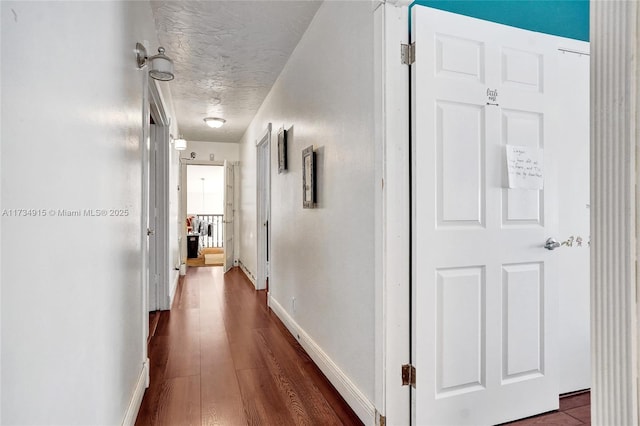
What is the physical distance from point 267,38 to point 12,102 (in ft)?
8.19

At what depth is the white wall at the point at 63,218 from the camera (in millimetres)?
858

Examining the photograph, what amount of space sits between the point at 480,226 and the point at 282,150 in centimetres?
218

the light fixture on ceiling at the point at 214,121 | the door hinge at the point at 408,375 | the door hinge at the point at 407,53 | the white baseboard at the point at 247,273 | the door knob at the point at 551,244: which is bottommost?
the white baseboard at the point at 247,273

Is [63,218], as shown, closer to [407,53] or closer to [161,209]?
[407,53]

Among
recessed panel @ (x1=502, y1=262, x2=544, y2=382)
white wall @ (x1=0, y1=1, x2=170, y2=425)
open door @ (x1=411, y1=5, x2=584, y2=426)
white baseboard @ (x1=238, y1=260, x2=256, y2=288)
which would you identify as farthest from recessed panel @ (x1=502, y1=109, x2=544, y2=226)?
white baseboard @ (x1=238, y1=260, x2=256, y2=288)

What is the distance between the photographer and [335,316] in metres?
2.34

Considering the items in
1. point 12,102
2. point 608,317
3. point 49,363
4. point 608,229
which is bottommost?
point 49,363

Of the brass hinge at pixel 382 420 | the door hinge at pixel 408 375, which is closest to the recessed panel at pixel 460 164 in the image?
the door hinge at pixel 408 375

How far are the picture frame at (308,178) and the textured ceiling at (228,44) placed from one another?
0.97 metres

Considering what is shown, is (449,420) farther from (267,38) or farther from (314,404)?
(267,38)

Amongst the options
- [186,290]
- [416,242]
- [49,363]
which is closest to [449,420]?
[416,242]

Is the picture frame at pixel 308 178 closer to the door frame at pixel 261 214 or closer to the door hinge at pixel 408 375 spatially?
the door hinge at pixel 408 375

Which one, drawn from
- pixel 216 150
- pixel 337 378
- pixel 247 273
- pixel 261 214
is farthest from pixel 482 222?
pixel 216 150

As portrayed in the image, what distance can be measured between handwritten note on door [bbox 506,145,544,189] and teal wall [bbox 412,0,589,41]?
0.75 m
